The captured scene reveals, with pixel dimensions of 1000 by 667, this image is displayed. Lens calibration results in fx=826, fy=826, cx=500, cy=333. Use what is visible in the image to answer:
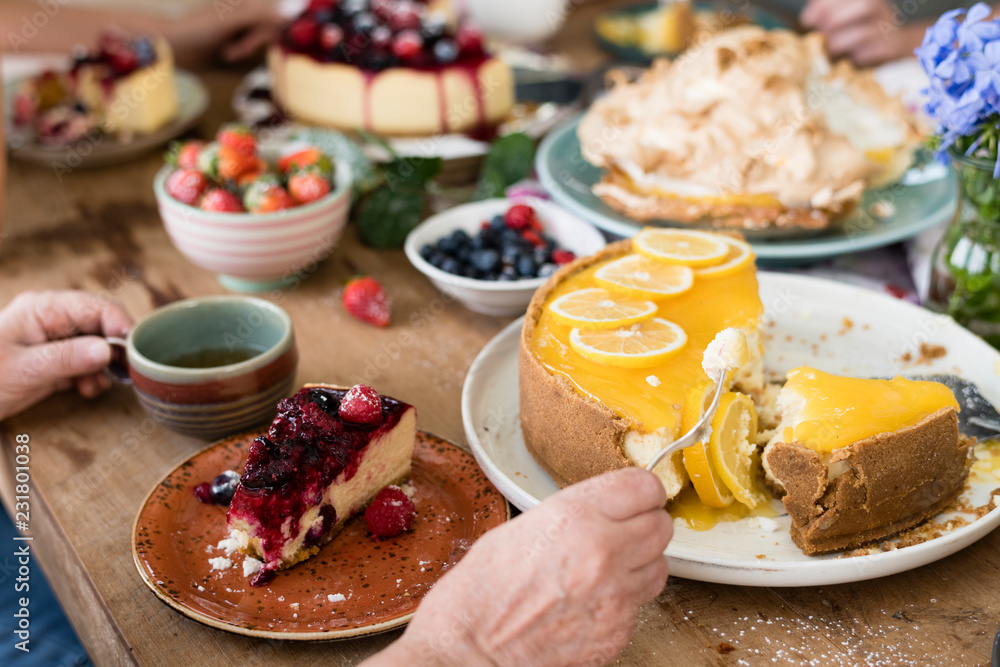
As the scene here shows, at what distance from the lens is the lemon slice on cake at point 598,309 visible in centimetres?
144

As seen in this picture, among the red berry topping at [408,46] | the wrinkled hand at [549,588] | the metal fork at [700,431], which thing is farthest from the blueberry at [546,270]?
the red berry topping at [408,46]

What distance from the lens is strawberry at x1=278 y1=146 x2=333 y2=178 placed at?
2.06 metres

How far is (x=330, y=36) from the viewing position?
8.87 feet

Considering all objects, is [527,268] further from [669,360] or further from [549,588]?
[549,588]

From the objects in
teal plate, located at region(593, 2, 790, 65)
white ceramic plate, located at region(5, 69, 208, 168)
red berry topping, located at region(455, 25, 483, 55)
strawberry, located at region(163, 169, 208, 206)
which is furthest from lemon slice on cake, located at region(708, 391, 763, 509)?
teal plate, located at region(593, 2, 790, 65)

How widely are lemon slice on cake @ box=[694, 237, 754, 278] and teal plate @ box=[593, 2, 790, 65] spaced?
1.84 m

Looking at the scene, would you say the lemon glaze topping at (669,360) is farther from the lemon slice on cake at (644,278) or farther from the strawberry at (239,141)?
the strawberry at (239,141)

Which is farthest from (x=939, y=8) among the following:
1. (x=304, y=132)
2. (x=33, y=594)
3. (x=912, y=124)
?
(x=33, y=594)

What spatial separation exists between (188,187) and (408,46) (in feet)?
3.26

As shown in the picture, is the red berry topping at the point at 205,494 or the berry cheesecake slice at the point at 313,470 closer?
the berry cheesecake slice at the point at 313,470

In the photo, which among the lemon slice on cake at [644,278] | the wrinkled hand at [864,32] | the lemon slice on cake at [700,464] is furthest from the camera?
the wrinkled hand at [864,32]

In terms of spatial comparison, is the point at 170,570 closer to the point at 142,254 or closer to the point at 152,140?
the point at 142,254

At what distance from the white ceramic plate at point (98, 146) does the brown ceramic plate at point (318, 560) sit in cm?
159

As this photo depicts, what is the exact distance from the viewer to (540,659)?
3.26ft
